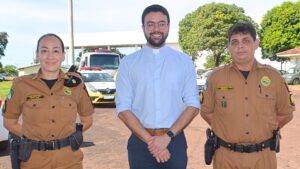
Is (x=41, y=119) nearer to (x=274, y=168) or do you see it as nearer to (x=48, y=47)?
(x=48, y=47)

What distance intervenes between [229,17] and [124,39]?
31.1 metres

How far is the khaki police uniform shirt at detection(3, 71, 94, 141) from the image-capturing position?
12.5 feet

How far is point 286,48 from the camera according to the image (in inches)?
1823

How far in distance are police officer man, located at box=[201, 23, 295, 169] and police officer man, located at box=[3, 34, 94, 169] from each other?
128 cm

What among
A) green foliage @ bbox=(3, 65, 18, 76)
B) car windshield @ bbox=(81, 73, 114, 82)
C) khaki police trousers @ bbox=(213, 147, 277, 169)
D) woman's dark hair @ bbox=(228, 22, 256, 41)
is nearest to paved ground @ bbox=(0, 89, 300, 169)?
khaki police trousers @ bbox=(213, 147, 277, 169)

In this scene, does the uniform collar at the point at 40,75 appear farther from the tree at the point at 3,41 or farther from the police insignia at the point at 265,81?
the tree at the point at 3,41

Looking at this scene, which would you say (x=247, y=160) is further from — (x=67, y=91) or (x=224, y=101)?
(x=67, y=91)

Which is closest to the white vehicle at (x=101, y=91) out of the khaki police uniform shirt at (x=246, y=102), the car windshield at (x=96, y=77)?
the car windshield at (x=96, y=77)

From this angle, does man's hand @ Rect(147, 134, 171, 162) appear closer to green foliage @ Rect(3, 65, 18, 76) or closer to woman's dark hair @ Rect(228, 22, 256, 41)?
woman's dark hair @ Rect(228, 22, 256, 41)

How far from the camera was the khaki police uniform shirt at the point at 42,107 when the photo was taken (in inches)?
150

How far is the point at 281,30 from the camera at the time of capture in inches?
1804

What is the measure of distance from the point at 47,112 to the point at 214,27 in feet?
157

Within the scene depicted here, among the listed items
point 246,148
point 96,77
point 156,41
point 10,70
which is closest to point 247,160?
point 246,148

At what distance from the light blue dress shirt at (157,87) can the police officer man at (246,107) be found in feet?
0.99
